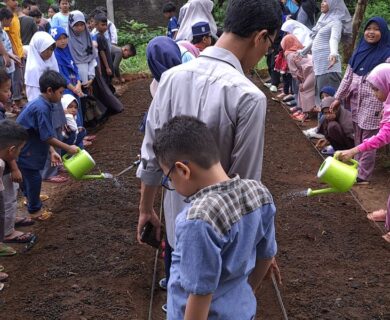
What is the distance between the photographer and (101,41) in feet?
26.9

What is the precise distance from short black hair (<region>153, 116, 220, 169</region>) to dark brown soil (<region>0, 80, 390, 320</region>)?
1921 millimetres

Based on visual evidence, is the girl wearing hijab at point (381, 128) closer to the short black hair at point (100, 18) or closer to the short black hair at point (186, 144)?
the short black hair at point (186, 144)

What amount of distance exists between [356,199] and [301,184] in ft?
2.08

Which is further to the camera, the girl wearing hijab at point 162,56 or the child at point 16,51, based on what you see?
the child at point 16,51

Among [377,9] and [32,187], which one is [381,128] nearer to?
[32,187]

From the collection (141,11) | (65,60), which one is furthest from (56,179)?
(141,11)

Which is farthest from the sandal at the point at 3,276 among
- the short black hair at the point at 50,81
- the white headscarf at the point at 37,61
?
the white headscarf at the point at 37,61

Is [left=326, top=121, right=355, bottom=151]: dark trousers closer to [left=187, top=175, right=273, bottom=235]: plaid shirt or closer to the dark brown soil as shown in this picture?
the dark brown soil

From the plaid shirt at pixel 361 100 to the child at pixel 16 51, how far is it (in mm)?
5034

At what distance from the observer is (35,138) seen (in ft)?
14.9

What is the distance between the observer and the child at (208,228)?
146 cm

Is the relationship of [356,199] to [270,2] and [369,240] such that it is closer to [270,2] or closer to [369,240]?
[369,240]

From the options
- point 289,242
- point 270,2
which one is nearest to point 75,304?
point 289,242

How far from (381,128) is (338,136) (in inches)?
63.3
